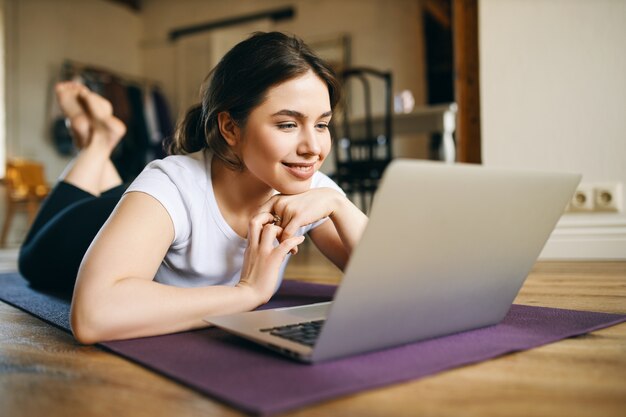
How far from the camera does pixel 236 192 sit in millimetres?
1108

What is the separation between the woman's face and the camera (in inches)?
38.7

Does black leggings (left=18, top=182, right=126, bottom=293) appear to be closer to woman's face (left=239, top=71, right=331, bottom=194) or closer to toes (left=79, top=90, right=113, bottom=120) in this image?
toes (left=79, top=90, right=113, bottom=120)

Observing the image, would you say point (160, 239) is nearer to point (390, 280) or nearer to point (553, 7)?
A: point (390, 280)

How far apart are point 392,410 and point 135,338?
48cm

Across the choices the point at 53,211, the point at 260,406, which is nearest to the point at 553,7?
the point at 53,211

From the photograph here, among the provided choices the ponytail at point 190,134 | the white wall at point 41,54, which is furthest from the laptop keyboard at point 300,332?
the white wall at point 41,54

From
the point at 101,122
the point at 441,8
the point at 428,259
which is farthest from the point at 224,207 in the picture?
the point at 441,8

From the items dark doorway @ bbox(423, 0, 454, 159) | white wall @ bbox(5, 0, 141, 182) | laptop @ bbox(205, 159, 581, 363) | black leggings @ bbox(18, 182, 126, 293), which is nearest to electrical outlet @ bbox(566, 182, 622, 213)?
laptop @ bbox(205, 159, 581, 363)

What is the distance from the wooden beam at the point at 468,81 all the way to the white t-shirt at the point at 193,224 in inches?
59.1

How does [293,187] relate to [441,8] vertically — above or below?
below

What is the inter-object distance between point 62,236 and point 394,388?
113 centimetres

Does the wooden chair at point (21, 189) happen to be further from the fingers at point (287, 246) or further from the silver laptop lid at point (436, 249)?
the silver laptop lid at point (436, 249)

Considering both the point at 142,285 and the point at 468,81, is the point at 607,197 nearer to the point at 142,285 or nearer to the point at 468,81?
the point at 468,81

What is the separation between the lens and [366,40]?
17.5ft
